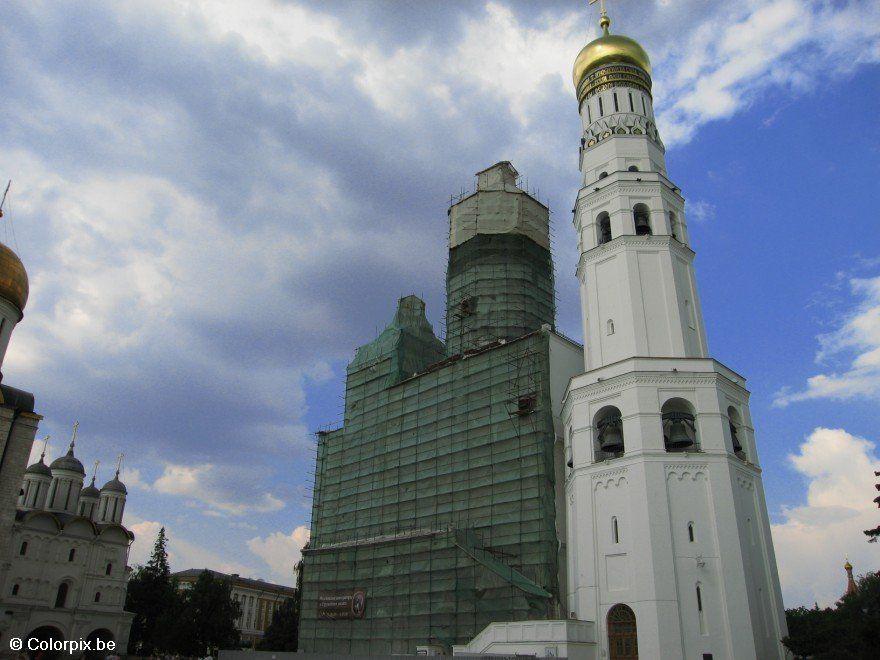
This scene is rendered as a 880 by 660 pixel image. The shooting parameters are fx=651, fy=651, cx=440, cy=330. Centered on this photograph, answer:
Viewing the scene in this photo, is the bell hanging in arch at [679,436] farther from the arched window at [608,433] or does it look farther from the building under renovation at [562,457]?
the arched window at [608,433]

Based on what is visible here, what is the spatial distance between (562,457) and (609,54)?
1850cm

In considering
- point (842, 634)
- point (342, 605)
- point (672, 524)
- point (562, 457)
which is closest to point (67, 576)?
point (342, 605)

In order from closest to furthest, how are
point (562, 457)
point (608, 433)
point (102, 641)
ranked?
1. point (608, 433)
2. point (562, 457)
3. point (102, 641)

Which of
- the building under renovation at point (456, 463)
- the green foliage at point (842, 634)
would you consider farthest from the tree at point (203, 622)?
the green foliage at point (842, 634)

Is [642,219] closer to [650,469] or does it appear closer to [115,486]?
[650,469]

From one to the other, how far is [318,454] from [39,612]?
58.8 feet

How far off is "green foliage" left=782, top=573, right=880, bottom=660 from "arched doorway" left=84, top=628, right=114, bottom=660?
126 feet

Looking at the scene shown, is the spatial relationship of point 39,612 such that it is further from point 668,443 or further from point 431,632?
point 668,443

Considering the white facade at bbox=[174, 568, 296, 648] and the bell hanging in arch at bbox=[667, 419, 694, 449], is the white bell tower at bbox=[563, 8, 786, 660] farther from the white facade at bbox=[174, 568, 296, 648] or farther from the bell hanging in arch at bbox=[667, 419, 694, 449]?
the white facade at bbox=[174, 568, 296, 648]

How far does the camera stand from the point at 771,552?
20891 mm

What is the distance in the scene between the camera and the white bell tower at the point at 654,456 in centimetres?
1886

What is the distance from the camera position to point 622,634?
19344mm

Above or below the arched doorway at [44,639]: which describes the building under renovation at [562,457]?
above

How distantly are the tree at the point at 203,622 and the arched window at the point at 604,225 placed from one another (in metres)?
32.7
